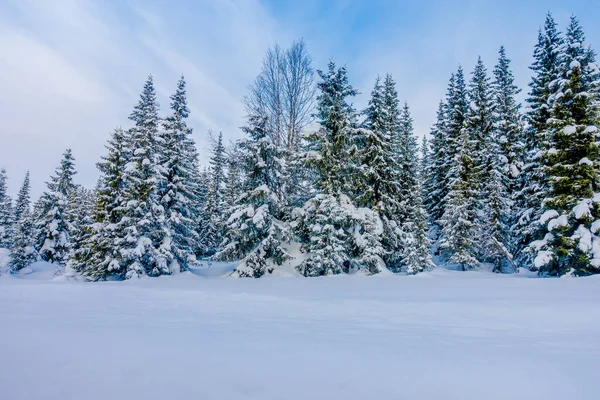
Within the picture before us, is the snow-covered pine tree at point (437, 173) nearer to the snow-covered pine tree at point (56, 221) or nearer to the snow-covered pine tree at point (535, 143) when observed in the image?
the snow-covered pine tree at point (535, 143)

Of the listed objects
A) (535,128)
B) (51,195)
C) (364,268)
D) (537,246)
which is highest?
(535,128)

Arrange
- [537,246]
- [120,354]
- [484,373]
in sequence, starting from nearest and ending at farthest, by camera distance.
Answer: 1. [484,373]
2. [120,354]
3. [537,246]

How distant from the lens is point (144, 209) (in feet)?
59.1

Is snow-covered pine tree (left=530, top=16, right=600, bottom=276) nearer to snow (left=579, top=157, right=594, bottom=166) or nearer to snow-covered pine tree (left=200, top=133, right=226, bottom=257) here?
snow (left=579, top=157, right=594, bottom=166)

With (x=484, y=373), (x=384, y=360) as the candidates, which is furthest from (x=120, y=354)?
(x=484, y=373)

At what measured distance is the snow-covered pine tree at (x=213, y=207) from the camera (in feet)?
117

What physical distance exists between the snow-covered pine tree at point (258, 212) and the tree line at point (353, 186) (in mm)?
75

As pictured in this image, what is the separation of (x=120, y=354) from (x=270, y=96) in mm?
20587

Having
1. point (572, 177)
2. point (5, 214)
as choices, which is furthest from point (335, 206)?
point (5, 214)

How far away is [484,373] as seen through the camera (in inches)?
122

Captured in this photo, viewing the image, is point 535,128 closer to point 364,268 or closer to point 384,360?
point 364,268

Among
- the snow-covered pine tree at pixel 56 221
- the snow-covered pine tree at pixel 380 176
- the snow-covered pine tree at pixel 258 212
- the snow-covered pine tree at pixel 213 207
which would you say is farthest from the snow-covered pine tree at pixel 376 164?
the snow-covered pine tree at pixel 56 221

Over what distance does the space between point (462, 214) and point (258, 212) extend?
13.3 metres

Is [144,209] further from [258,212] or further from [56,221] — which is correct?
[56,221]
